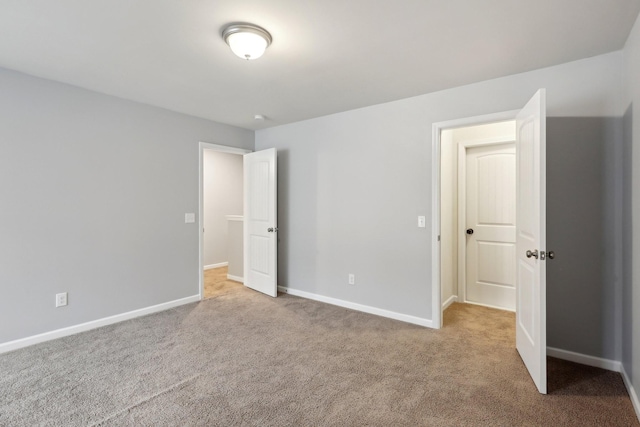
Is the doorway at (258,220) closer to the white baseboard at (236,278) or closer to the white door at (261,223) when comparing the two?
the white door at (261,223)

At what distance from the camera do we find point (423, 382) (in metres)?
2.24

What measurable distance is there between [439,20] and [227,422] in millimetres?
2720

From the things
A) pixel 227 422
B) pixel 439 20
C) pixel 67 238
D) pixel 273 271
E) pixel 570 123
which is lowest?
pixel 227 422

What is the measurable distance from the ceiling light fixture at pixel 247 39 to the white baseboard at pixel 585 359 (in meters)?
3.28

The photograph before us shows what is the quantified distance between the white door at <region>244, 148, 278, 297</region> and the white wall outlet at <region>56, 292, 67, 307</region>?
2.19m

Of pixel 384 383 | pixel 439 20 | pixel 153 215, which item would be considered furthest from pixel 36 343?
pixel 439 20

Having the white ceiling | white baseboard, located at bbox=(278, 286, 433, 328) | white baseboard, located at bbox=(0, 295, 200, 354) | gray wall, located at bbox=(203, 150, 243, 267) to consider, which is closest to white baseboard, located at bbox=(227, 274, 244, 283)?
white baseboard, located at bbox=(278, 286, 433, 328)

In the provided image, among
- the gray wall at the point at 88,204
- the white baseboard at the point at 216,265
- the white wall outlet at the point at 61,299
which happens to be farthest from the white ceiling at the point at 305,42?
the white baseboard at the point at 216,265

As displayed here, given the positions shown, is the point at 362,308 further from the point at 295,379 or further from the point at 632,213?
the point at 632,213

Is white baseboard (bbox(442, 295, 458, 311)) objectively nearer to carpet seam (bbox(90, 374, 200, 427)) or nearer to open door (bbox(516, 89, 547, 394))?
open door (bbox(516, 89, 547, 394))

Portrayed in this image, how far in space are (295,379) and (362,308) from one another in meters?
1.63

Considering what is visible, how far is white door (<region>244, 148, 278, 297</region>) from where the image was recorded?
431 centimetres

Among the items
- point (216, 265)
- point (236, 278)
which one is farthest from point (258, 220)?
point (216, 265)

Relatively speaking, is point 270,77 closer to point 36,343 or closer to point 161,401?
point 161,401
